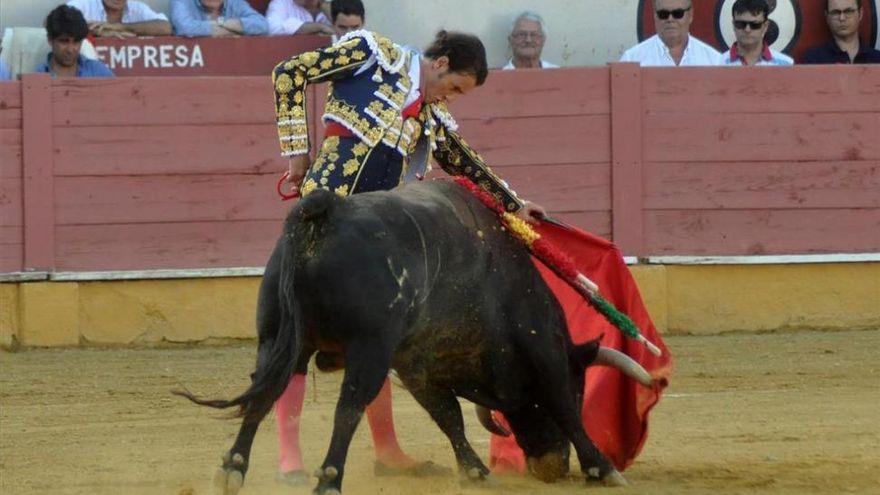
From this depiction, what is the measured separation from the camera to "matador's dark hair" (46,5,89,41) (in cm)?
716

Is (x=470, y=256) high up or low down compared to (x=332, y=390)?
up

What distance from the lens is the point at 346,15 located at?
25.0 ft

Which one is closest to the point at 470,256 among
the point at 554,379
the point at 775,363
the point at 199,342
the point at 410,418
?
the point at 554,379

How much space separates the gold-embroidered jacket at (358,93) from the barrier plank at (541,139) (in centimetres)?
320

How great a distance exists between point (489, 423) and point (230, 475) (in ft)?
3.26

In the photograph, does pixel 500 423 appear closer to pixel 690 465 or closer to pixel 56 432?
pixel 690 465

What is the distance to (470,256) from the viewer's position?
4.13 metres

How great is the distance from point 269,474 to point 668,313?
11.7 ft

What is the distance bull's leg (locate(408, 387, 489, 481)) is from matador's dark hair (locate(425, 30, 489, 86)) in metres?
0.85

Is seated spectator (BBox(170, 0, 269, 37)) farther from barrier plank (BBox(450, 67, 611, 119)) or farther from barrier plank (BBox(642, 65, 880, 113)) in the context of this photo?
barrier plank (BBox(642, 65, 880, 113))

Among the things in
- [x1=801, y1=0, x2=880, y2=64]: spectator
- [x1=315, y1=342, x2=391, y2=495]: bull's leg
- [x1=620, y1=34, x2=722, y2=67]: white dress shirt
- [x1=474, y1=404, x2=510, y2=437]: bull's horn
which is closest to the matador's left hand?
[x1=474, y1=404, x2=510, y2=437]: bull's horn

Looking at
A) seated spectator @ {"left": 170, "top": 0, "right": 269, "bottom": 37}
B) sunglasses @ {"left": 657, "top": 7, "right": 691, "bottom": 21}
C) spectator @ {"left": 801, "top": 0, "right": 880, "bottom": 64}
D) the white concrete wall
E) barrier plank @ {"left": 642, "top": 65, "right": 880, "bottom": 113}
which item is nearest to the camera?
barrier plank @ {"left": 642, "top": 65, "right": 880, "bottom": 113}

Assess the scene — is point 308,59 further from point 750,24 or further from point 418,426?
point 750,24

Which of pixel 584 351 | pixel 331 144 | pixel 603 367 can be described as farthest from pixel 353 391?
pixel 603 367
